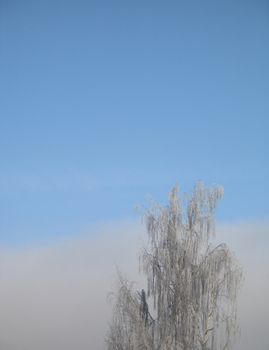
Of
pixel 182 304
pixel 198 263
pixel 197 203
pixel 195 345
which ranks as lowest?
pixel 195 345

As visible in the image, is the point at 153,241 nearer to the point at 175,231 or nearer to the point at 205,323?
the point at 175,231

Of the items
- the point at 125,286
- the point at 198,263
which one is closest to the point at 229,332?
the point at 198,263

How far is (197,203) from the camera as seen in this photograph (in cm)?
2183

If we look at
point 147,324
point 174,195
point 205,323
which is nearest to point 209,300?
point 205,323

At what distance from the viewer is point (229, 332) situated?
67.5ft

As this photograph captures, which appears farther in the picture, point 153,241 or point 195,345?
point 153,241

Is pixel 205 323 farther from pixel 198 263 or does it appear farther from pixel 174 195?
pixel 174 195

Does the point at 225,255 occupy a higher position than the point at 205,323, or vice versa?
the point at 225,255

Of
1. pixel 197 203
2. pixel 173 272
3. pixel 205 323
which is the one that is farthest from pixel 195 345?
pixel 197 203

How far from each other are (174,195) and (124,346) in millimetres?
5129

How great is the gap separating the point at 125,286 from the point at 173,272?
5.61 ft

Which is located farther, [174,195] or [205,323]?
[174,195]

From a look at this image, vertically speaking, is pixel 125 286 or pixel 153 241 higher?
pixel 153 241

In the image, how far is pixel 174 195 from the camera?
21.9 meters
